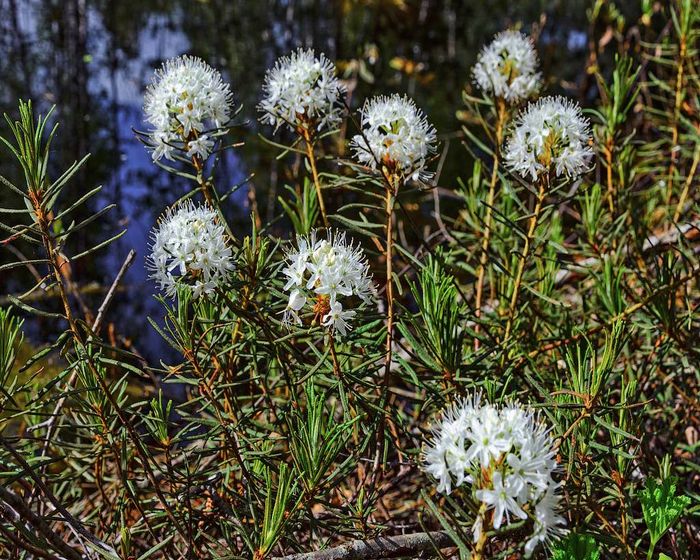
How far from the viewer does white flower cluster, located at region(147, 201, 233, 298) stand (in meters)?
0.71

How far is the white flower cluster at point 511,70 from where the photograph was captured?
1.08 meters

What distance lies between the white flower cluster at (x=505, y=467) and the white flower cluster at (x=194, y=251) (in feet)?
1.04

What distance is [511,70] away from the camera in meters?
1.09

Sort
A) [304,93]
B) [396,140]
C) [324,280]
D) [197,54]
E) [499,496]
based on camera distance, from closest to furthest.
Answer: [499,496]
[324,280]
[396,140]
[304,93]
[197,54]

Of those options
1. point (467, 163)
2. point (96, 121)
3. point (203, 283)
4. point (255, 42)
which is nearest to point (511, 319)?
point (203, 283)

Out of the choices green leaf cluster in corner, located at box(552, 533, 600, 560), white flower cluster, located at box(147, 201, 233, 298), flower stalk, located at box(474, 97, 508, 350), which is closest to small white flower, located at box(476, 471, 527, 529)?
green leaf cluster in corner, located at box(552, 533, 600, 560)

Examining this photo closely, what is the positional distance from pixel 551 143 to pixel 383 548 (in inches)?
20.8

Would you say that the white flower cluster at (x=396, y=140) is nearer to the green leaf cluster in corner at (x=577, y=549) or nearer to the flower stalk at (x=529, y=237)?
the flower stalk at (x=529, y=237)

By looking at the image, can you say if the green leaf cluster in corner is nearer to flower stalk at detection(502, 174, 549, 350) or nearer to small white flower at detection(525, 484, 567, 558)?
small white flower at detection(525, 484, 567, 558)

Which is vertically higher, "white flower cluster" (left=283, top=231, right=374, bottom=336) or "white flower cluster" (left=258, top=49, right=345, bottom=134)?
"white flower cluster" (left=258, top=49, right=345, bottom=134)

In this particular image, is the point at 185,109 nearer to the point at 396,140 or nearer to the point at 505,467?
the point at 396,140

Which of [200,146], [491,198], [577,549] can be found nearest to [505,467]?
[577,549]

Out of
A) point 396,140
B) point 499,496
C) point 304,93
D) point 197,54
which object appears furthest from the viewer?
Result: point 197,54

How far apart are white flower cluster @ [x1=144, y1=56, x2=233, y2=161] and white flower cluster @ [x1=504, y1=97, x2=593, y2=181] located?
401 millimetres
